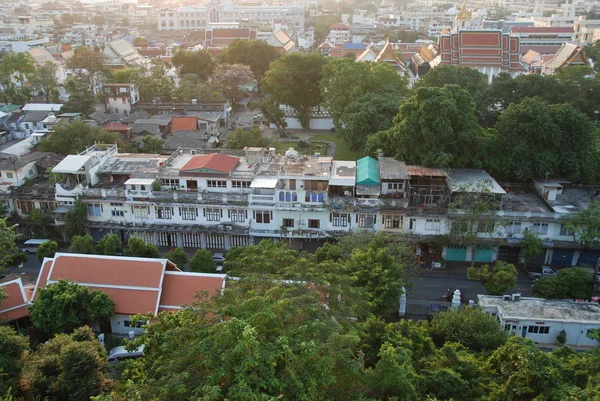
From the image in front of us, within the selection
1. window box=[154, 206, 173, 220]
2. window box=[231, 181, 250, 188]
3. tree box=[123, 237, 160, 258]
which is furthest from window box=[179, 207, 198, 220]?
tree box=[123, 237, 160, 258]

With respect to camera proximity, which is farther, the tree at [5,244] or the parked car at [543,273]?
the parked car at [543,273]

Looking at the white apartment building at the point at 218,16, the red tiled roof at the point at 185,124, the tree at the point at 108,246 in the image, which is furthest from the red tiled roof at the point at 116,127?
the white apartment building at the point at 218,16

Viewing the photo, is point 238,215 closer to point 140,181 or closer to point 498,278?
point 140,181

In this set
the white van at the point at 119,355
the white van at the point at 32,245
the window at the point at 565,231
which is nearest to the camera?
the white van at the point at 119,355

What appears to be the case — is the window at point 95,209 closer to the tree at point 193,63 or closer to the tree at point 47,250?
the tree at point 47,250

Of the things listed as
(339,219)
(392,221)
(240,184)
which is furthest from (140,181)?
(392,221)

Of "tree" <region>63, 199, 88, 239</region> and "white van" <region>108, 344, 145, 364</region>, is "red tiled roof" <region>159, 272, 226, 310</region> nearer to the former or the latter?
"white van" <region>108, 344, 145, 364</region>

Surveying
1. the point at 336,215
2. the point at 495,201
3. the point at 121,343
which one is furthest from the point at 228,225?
the point at 495,201
